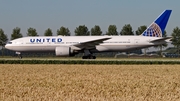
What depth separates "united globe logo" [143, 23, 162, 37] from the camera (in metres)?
45.1

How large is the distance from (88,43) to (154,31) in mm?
9645

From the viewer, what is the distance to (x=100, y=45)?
43156 millimetres

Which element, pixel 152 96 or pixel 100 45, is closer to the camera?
pixel 152 96

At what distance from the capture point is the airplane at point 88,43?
138 ft

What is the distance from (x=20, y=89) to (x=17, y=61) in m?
25.4

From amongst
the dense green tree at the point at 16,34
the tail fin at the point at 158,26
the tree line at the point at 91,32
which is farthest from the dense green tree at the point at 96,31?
the tail fin at the point at 158,26

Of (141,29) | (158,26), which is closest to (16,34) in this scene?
(141,29)

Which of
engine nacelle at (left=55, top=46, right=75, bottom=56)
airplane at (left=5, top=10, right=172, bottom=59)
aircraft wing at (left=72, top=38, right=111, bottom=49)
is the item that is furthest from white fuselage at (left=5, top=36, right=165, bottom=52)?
engine nacelle at (left=55, top=46, right=75, bottom=56)

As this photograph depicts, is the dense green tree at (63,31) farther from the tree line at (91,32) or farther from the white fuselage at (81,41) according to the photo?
the white fuselage at (81,41)

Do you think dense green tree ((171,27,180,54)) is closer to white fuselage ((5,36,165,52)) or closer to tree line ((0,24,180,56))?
tree line ((0,24,180,56))

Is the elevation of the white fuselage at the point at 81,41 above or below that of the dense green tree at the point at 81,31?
below

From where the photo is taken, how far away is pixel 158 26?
149 ft

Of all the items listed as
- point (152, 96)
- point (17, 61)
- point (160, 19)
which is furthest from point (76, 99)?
point (160, 19)

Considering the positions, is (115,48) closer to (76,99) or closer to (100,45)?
(100,45)
